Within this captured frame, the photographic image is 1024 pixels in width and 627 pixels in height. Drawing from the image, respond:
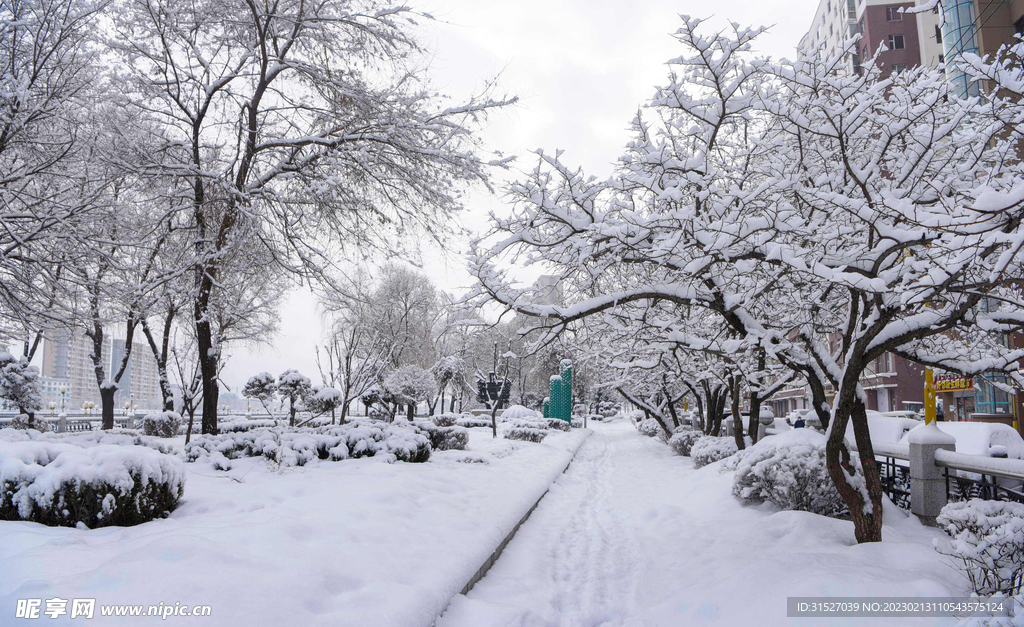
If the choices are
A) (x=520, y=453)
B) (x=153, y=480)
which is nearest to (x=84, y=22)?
(x=153, y=480)

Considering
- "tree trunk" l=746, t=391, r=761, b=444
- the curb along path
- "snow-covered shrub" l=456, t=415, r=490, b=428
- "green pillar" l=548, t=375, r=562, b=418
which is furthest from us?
"green pillar" l=548, t=375, r=562, b=418

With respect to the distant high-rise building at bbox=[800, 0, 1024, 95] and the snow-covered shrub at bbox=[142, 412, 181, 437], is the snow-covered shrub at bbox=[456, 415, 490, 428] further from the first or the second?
the distant high-rise building at bbox=[800, 0, 1024, 95]

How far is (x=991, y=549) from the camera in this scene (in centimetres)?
367

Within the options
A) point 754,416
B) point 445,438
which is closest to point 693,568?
point 754,416

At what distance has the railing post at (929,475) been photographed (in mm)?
6121

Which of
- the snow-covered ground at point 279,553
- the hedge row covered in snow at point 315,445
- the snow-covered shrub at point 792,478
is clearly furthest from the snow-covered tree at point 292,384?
the snow-covered shrub at point 792,478

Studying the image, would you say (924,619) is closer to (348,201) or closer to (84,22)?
(348,201)

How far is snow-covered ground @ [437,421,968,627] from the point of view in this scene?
13.7ft

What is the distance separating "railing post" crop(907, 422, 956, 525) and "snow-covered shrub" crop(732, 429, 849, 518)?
2.65 feet

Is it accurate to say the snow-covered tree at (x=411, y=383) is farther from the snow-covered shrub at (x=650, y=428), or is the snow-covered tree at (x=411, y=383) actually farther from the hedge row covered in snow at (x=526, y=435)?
the snow-covered shrub at (x=650, y=428)

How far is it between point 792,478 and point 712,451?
6.69 meters

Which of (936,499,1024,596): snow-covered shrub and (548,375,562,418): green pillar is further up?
(936,499,1024,596): snow-covered shrub

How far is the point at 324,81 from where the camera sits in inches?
380

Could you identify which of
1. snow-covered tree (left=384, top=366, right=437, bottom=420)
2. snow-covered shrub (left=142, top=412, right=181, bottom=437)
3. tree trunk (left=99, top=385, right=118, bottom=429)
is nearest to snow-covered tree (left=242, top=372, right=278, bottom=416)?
snow-covered tree (left=384, top=366, right=437, bottom=420)
